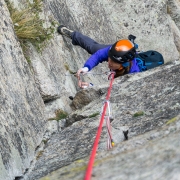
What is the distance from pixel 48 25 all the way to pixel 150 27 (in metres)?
4.14

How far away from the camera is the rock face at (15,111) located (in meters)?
4.06

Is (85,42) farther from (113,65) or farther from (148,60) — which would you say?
(113,65)

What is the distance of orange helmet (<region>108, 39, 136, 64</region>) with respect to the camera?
6.38 meters

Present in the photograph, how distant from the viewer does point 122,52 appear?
637cm

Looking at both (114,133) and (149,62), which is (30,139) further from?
(149,62)

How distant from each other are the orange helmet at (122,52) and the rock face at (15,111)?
153 cm

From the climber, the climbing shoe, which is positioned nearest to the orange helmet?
the climber

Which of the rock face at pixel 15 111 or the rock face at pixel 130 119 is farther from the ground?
the rock face at pixel 15 111

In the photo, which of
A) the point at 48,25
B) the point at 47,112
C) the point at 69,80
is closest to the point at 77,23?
the point at 48,25

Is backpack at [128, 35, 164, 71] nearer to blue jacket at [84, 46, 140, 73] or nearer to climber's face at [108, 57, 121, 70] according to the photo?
blue jacket at [84, 46, 140, 73]

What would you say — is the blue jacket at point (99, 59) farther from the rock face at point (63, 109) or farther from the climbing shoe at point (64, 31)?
the climbing shoe at point (64, 31)

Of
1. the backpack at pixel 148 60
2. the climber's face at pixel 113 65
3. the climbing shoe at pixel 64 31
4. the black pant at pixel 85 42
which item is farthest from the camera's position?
the climbing shoe at pixel 64 31

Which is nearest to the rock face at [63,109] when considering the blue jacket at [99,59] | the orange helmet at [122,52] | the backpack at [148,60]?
the orange helmet at [122,52]

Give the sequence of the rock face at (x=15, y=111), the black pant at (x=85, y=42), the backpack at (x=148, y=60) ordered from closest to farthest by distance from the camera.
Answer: the rock face at (x=15, y=111), the backpack at (x=148, y=60), the black pant at (x=85, y=42)
